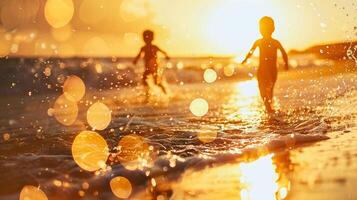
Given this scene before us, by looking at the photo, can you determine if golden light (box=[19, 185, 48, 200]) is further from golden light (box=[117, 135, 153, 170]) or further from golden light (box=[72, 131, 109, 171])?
golden light (box=[117, 135, 153, 170])

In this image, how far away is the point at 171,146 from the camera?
6.78m

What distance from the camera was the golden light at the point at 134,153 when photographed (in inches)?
216

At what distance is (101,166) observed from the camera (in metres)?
5.48

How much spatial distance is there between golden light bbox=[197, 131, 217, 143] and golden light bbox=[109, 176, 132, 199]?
247 cm

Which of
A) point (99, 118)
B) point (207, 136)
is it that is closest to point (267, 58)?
point (99, 118)

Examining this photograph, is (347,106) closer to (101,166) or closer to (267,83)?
(267,83)

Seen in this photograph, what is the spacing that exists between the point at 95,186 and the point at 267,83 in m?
6.98

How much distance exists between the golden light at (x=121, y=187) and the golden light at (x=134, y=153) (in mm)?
360

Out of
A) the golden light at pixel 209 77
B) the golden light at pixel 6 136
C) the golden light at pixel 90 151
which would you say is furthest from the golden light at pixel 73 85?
the golden light at pixel 90 151

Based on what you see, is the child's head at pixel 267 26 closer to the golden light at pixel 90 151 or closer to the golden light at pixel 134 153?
the golden light at pixel 134 153

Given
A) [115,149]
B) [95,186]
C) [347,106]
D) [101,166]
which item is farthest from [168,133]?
[347,106]

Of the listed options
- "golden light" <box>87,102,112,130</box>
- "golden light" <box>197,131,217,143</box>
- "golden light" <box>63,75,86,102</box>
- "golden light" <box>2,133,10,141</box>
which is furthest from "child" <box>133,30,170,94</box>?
"golden light" <box>63,75,86,102</box>

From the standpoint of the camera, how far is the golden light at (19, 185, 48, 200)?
4.47 meters

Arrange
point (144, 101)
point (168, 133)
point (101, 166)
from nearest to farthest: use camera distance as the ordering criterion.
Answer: point (101, 166)
point (168, 133)
point (144, 101)
